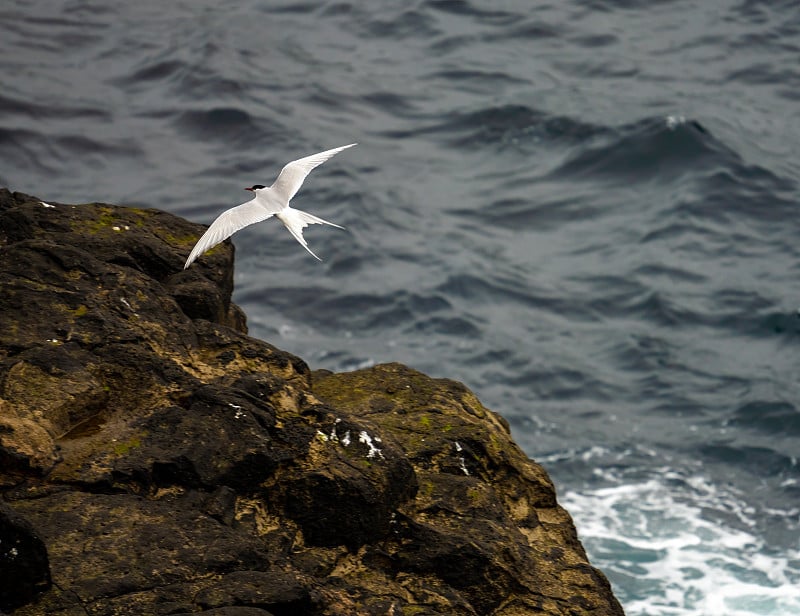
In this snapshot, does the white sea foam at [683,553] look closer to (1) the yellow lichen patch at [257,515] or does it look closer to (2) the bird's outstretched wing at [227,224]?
(2) the bird's outstretched wing at [227,224]

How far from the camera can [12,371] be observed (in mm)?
6316

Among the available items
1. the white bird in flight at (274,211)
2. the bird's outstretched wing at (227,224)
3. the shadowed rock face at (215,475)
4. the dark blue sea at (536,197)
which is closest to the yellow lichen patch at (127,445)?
the shadowed rock face at (215,475)

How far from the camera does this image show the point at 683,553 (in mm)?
12945

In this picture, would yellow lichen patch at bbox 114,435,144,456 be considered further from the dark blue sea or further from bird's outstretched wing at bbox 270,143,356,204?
the dark blue sea

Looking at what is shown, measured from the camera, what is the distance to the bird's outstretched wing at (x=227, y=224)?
766 centimetres

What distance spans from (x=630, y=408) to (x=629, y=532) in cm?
324

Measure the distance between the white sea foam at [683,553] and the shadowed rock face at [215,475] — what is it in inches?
215

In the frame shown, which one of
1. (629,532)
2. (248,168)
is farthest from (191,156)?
(629,532)

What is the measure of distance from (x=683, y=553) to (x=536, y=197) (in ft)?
33.4

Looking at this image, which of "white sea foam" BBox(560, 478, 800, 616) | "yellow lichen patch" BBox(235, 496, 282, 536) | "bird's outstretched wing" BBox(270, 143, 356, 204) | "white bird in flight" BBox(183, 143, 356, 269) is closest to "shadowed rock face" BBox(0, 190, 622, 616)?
"yellow lichen patch" BBox(235, 496, 282, 536)

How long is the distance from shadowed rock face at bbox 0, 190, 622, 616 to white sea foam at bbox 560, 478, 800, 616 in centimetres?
546

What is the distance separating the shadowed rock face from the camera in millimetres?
5520

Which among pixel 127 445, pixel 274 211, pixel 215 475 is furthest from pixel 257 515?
pixel 274 211

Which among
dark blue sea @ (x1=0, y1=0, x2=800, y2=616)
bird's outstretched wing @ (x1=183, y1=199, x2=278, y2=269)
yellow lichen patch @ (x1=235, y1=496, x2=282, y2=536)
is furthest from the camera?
dark blue sea @ (x1=0, y1=0, x2=800, y2=616)
